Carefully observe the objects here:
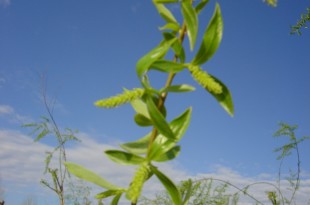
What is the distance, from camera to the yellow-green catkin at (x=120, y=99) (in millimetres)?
567

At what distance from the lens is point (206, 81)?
58 centimetres

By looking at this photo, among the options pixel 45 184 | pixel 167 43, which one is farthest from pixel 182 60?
pixel 45 184

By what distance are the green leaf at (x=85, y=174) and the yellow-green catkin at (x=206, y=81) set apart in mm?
251

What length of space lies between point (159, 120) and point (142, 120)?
86 mm

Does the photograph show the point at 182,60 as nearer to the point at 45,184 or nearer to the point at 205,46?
the point at 205,46

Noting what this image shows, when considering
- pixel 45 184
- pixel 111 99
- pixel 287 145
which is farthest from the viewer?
pixel 287 145

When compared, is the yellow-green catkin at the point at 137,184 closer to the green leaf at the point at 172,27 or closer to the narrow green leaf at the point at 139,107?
the narrow green leaf at the point at 139,107

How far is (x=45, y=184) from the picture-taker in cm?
289

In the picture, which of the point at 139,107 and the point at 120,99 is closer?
the point at 120,99

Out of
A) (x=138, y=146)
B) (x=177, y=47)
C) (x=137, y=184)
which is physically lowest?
(x=137, y=184)

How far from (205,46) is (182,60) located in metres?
0.04

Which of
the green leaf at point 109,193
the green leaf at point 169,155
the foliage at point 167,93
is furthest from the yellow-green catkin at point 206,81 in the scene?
the green leaf at point 109,193

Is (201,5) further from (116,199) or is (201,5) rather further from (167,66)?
(116,199)

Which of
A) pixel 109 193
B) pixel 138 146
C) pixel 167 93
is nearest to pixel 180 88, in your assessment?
pixel 167 93
